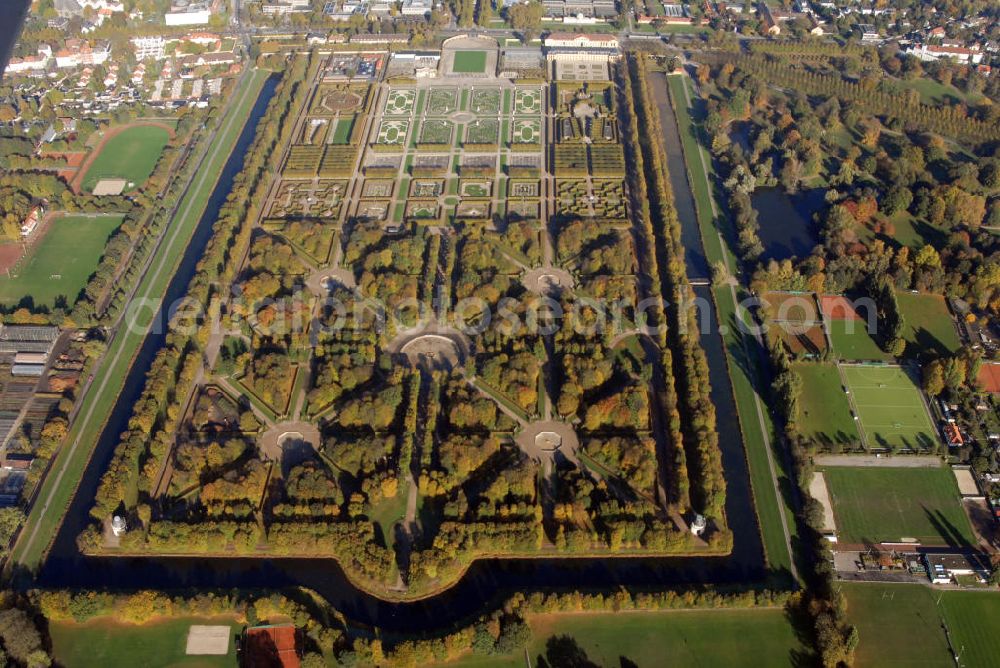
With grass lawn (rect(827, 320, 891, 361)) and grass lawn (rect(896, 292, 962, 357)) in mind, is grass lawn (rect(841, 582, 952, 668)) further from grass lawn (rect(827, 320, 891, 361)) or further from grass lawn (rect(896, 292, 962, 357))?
grass lawn (rect(896, 292, 962, 357))

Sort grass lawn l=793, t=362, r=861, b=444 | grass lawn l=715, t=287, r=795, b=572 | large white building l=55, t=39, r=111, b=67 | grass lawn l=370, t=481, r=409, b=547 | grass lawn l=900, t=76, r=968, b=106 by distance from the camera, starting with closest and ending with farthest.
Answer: grass lawn l=715, t=287, r=795, b=572, grass lawn l=370, t=481, r=409, b=547, grass lawn l=793, t=362, r=861, b=444, grass lawn l=900, t=76, r=968, b=106, large white building l=55, t=39, r=111, b=67

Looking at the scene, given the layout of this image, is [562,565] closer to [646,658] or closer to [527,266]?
[646,658]

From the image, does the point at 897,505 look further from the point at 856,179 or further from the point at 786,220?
the point at 856,179

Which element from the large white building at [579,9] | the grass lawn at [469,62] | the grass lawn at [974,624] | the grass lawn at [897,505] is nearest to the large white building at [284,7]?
the grass lawn at [469,62]

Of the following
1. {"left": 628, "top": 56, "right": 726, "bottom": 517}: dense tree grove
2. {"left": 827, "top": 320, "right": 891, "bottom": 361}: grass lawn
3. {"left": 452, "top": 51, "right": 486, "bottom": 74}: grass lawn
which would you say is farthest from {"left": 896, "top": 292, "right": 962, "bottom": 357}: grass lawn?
{"left": 452, "top": 51, "right": 486, "bottom": 74}: grass lawn

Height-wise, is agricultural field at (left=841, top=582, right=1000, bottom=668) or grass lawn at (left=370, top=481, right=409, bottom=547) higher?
grass lawn at (left=370, top=481, right=409, bottom=547)

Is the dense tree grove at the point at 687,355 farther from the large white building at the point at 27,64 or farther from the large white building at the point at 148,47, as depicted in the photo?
the large white building at the point at 27,64

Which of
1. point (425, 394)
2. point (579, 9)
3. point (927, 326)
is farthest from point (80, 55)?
point (927, 326)
